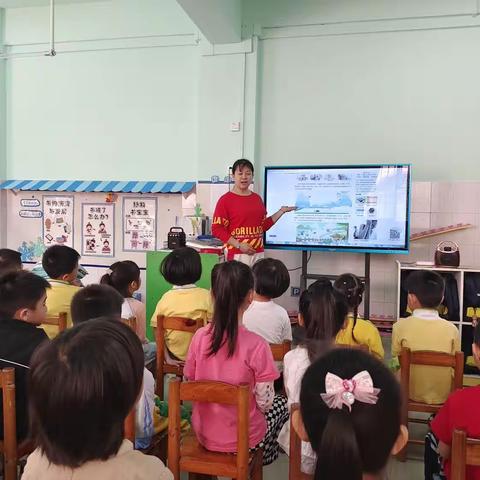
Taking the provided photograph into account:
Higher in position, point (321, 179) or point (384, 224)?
point (321, 179)

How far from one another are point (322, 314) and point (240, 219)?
1.97 metres

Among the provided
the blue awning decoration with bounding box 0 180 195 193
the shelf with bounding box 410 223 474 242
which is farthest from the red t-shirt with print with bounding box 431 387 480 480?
the blue awning decoration with bounding box 0 180 195 193

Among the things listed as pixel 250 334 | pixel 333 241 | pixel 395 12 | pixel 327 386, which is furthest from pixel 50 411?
pixel 395 12

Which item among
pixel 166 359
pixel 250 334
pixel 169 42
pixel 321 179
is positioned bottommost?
pixel 166 359

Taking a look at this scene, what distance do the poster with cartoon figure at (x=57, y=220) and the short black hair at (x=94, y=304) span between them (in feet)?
11.9

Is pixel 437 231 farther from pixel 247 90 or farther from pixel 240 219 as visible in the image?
pixel 247 90

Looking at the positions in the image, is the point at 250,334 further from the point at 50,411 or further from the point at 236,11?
the point at 236,11

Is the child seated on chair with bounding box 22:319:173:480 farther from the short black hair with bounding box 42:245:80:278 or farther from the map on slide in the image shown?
the map on slide

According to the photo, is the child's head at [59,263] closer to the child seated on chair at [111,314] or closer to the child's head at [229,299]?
the child seated on chair at [111,314]

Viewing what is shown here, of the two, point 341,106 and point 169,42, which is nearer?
point 341,106

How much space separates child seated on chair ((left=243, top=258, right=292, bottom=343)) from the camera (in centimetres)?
230

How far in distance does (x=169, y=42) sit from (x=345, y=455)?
187 inches

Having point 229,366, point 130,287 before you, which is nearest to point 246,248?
point 130,287

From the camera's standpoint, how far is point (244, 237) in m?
3.72
